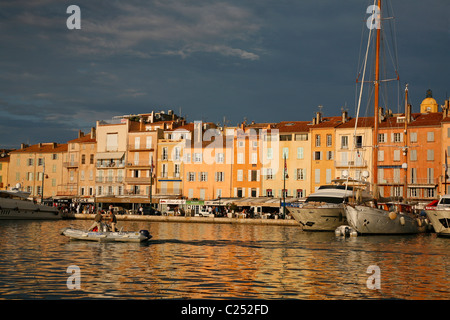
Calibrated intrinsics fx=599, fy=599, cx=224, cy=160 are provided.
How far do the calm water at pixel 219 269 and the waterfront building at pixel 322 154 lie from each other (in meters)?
37.7

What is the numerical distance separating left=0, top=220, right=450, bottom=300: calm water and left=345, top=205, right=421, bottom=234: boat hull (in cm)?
818

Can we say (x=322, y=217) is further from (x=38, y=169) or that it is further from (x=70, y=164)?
(x=38, y=169)

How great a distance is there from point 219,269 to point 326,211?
95.0 ft

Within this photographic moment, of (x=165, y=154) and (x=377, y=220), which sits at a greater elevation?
(x=165, y=154)

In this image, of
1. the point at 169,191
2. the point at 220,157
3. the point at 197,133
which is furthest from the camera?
the point at 197,133

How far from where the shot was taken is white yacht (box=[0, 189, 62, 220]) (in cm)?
6594

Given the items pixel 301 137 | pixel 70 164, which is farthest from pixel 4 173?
pixel 301 137

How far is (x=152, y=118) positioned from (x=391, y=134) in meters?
40.3

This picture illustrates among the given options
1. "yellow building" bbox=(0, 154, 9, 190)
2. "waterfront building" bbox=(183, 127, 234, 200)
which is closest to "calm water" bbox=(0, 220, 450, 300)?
"waterfront building" bbox=(183, 127, 234, 200)

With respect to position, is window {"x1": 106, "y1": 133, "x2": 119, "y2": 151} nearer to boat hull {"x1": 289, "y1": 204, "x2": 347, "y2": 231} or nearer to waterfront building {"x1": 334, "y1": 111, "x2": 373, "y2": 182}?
waterfront building {"x1": 334, "y1": 111, "x2": 373, "y2": 182}

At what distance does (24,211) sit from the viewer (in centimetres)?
6825

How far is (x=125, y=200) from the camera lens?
8212 cm

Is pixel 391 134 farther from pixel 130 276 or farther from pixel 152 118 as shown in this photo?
pixel 130 276

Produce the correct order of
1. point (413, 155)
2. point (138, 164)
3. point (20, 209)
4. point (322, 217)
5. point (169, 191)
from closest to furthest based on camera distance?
point (322, 217)
point (20, 209)
point (413, 155)
point (169, 191)
point (138, 164)
